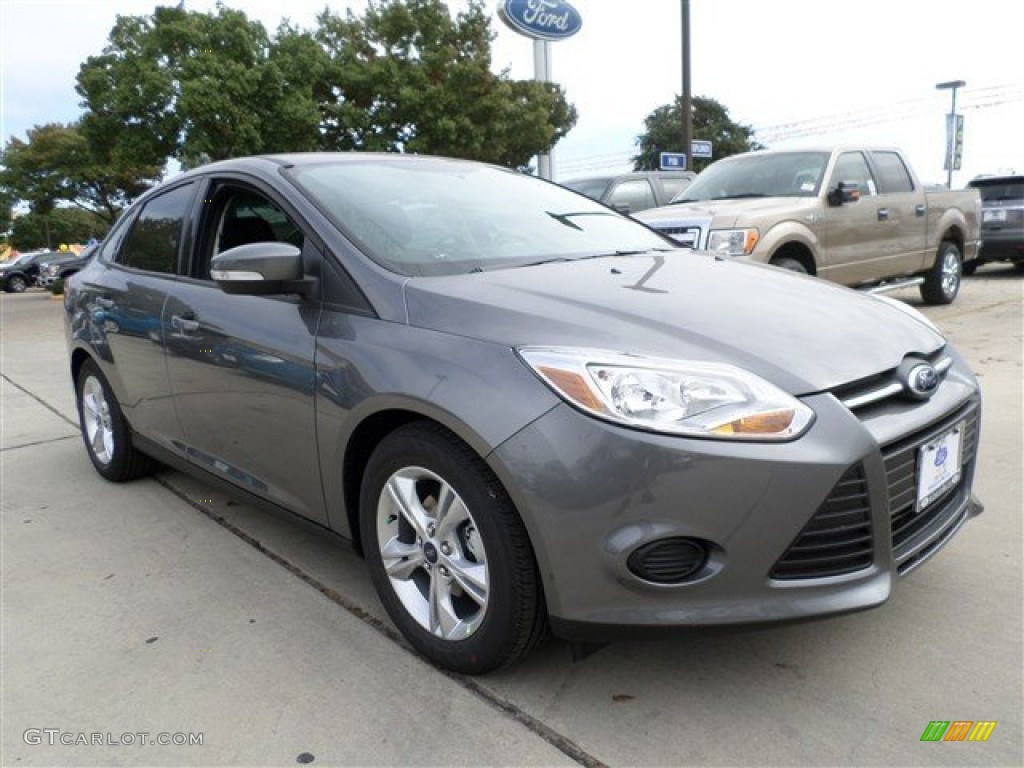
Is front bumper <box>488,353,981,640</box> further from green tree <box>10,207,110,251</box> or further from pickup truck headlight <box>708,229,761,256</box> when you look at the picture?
green tree <box>10,207,110,251</box>

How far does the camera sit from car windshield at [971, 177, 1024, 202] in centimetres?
1223

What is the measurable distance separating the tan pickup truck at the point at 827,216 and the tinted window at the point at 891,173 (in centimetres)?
1

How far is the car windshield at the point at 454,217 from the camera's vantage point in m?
2.69

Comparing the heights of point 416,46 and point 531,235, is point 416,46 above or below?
above

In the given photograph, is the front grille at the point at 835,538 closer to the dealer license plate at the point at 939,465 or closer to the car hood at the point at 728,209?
the dealer license plate at the point at 939,465

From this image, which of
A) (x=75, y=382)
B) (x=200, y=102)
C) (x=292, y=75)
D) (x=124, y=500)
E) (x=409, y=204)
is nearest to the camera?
(x=409, y=204)

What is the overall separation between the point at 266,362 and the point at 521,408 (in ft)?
3.84

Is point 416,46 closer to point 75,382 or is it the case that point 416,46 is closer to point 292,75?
point 292,75

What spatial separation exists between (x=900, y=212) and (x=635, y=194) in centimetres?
327

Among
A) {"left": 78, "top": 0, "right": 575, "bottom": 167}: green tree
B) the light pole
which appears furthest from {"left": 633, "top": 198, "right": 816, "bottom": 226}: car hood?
the light pole

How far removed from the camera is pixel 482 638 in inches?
87.0

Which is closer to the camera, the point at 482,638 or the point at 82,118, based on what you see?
→ the point at 482,638

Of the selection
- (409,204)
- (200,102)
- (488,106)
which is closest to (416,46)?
(488,106)

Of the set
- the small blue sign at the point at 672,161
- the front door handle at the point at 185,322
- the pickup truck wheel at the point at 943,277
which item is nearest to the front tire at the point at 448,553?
the front door handle at the point at 185,322
